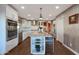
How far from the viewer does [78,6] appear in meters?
4.72

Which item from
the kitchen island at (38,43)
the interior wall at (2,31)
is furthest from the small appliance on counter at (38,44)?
the interior wall at (2,31)

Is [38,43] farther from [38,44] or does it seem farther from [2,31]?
[2,31]

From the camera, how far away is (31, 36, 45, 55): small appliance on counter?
16.6 ft

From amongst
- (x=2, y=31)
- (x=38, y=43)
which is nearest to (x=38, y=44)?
(x=38, y=43)

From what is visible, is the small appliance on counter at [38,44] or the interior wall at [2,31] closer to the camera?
the interior wall at [2,31]

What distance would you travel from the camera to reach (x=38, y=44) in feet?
16.7

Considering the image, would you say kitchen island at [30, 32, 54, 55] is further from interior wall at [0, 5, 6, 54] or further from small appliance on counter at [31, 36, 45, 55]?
interior wall at [0, 5, 6, 54]

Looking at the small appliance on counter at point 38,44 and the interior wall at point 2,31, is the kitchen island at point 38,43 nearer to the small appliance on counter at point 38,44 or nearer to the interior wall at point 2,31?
the small appliance on counter at point 38,44

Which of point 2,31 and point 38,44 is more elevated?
point 2,31

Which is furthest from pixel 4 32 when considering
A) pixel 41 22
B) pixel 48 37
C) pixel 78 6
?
pixel 41 22

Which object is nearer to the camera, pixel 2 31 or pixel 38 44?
pixel 2 31

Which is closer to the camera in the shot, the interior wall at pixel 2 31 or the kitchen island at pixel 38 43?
the interior wall at pixel 2 31

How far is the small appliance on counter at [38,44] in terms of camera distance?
505cm
